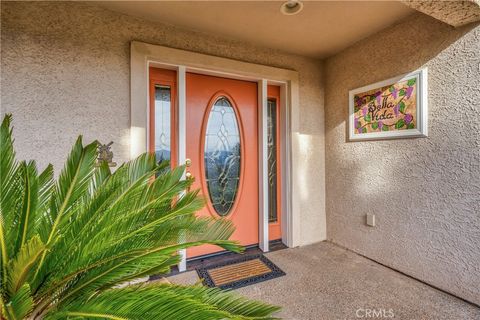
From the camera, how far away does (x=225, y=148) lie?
8.20ft

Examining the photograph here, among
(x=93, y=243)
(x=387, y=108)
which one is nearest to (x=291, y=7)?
(x=387, y=108)

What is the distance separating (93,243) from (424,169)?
2.39m

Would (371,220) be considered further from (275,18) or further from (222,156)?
(275,18)

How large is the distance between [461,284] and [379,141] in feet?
4.25

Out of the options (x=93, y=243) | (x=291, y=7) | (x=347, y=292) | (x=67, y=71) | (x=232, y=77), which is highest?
(x=291, y=7)

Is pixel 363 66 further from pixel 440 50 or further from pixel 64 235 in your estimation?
pixel 64 235

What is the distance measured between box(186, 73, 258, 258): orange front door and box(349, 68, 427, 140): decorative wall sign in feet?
3.70

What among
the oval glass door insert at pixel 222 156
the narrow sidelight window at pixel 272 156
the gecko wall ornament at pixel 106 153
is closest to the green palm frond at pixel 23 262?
the gecko wall ornament at pixel 106 153

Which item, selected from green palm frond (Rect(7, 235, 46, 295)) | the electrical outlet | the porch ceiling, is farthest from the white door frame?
green palm frond (Rect(7, 235, 46, 295))

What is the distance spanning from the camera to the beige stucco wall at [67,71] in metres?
1.60

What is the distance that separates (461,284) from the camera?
1703 mm

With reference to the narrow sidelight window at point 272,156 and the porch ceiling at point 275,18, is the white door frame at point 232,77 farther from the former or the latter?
the porch ceiling at point 275,18

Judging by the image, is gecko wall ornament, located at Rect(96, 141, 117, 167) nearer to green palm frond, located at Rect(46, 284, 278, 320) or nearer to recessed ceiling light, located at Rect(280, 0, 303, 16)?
green palm frond, located at Rect(46, 284, 278, 320)

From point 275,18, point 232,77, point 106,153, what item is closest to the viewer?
point 106,153
